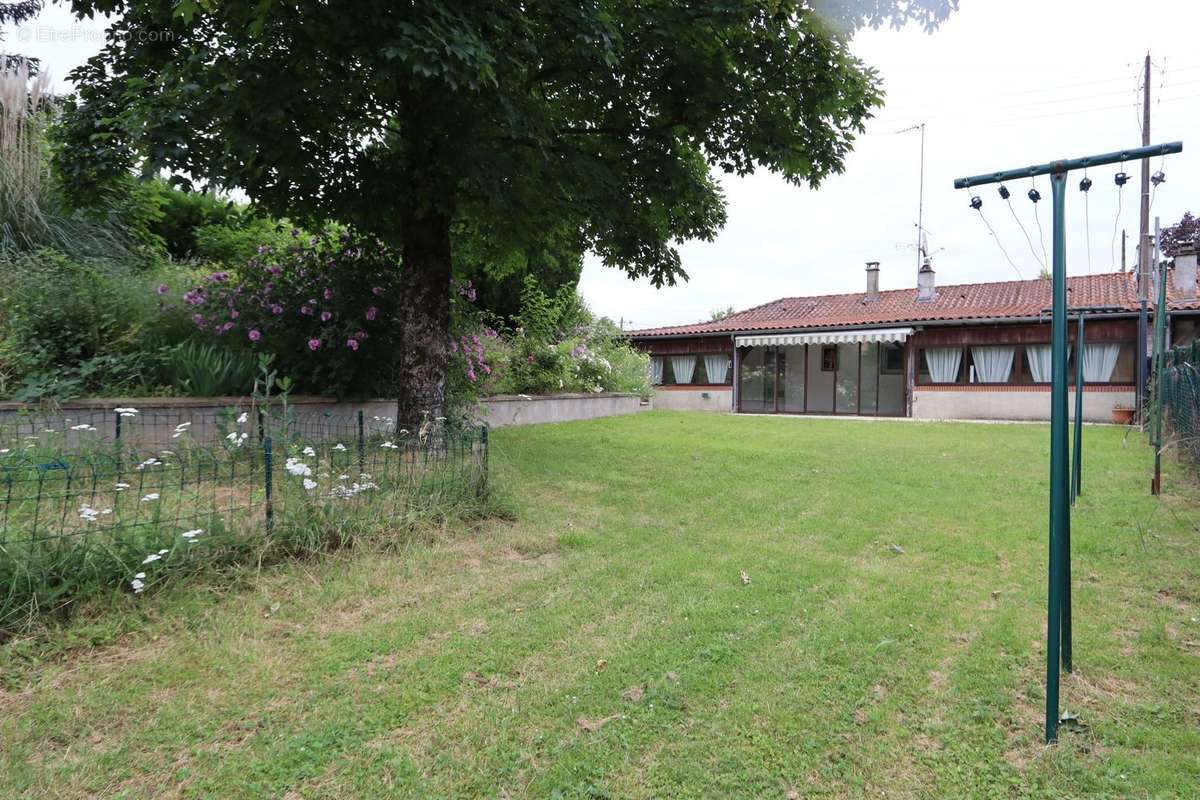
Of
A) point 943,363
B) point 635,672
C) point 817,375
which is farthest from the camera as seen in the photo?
point 817,375

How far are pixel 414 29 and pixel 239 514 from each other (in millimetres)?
3442

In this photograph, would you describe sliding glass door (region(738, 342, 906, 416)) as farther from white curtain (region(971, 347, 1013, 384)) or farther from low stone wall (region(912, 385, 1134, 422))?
white curtain (region(971, 347, 1013, 384))

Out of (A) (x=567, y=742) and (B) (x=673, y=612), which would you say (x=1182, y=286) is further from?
(A) (x=567, y=742)

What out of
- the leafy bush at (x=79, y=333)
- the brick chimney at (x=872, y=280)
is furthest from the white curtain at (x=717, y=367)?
the leafy bush at (x=79, y=333)

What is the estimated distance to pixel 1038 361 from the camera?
712 inches

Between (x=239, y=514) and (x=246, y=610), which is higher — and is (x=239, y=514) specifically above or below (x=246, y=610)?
above

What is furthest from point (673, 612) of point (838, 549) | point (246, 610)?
point (246, 610)

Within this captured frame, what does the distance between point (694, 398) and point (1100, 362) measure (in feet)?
39.4

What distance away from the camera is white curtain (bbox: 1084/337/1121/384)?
56.5 feet

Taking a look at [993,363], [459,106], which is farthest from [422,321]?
[993,363]

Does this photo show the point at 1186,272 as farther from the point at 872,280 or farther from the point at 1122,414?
the point at 872,280

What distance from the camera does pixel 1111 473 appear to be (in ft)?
26.7

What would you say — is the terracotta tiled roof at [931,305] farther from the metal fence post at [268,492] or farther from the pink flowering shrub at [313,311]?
the metal fence post at [268,492]

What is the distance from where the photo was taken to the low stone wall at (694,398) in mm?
23188
